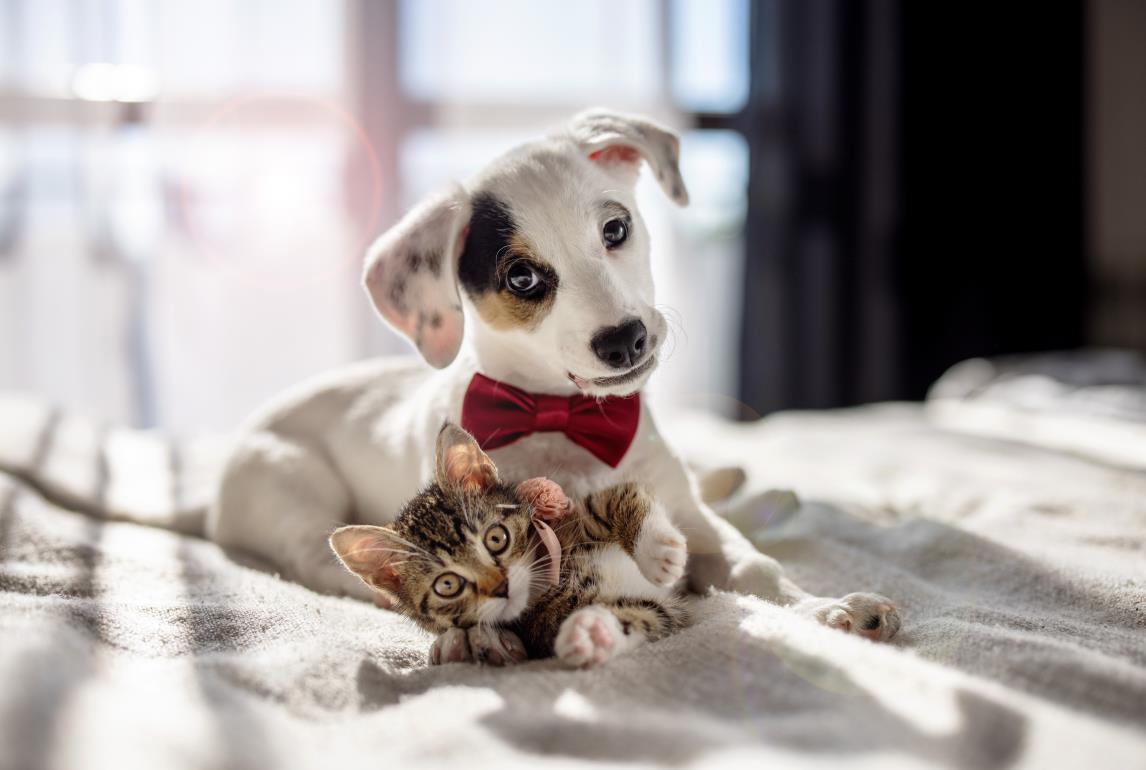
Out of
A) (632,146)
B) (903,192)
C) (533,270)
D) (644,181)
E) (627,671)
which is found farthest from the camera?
(903,192)

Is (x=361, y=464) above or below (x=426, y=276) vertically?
below

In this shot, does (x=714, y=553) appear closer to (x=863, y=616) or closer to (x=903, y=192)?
(x=863, y=616)

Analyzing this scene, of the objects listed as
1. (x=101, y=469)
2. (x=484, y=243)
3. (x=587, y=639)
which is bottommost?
(x=101, y=469)

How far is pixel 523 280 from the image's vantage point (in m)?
1.36

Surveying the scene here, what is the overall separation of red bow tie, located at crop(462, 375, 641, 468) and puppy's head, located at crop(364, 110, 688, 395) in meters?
0.06

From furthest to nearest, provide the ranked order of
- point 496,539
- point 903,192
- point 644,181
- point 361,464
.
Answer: point 903,192 → point 644,181 → point 361,464 → point 496,539

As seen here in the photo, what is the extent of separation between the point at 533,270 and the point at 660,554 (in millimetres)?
501

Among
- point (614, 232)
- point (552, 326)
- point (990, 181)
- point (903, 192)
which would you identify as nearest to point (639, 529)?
point (552, 326)

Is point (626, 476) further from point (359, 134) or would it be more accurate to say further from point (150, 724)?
point (359, 134)

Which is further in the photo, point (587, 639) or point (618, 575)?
point (618, 575)

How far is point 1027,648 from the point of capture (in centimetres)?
97

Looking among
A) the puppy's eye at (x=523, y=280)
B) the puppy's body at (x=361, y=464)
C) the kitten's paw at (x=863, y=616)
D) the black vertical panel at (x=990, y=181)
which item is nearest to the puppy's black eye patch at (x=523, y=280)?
the puppy's eye at (x=523, y=280)

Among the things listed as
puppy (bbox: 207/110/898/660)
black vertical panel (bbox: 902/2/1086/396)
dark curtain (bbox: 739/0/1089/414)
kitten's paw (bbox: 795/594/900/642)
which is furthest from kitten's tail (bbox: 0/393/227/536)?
black vertical panel (bbox: 902/2/1086/396)

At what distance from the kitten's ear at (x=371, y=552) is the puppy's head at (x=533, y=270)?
37 centimetres
